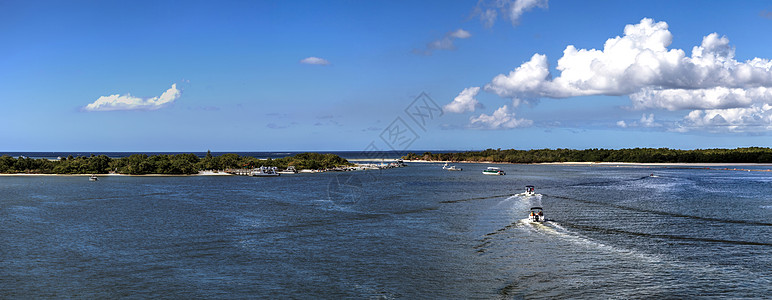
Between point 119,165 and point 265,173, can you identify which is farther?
point 119,165

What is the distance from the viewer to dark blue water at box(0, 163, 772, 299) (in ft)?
→ 93.6

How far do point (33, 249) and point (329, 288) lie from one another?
84.5ft

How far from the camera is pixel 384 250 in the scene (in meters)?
38.6

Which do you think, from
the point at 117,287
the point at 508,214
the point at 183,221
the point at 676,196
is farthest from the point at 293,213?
the point at 676,196

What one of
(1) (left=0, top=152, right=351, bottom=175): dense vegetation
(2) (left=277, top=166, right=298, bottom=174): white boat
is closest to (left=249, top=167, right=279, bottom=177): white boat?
(2) (left=277, top=166, right=298, bottom=174): white boat

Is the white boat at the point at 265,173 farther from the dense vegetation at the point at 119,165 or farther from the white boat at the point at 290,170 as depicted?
the dense vegetation at the point at 119,165

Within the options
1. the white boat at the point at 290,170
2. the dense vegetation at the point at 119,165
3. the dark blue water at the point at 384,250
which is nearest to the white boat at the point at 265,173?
the white boat at the point at 290,170

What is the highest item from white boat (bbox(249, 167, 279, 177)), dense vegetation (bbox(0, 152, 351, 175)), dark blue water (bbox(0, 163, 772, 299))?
dense vegetation (bbox(0, 152, 351, 175))

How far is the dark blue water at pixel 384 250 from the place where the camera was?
2853 cm

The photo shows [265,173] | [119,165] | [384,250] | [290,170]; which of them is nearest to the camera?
[384,250]

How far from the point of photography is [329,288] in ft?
93.8

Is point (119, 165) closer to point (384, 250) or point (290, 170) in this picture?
point (290, 170)

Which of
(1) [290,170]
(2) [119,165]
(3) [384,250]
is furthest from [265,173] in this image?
(3) [384,250]

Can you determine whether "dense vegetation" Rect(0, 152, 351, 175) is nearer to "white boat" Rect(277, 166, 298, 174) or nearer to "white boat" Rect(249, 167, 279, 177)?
"white boat" Rect(277, 166, 298, 174)
